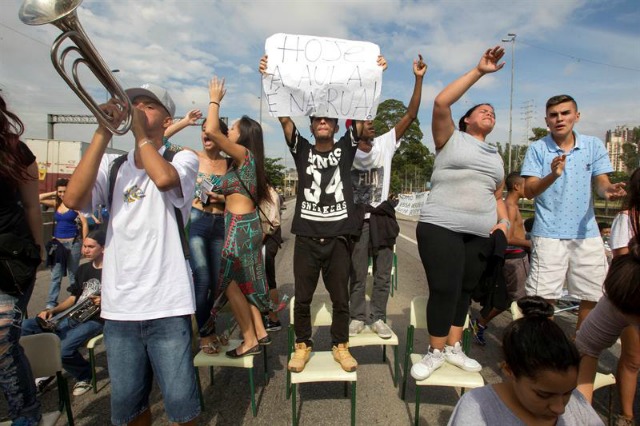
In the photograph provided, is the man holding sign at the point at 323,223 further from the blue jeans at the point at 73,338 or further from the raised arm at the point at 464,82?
the blue jeans at the point at 73,338

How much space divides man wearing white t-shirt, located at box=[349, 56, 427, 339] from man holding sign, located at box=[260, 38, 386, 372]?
593 millimetres

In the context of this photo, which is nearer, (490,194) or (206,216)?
(490,194)

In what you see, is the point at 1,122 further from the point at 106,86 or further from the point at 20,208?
the point at 106,86

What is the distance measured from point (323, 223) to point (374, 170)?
1.11 metres

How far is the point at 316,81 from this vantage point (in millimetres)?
3080

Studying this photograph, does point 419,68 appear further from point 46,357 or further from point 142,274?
point 46,357

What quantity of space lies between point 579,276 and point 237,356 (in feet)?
9.35

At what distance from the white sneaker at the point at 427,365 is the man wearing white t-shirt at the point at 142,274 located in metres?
1.49

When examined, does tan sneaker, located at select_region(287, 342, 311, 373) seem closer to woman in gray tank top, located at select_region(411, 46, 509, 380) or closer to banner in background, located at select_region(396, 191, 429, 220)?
woman in gray tank top, located at select_region(411, 46, 509, 380)

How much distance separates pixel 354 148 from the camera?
3195 millimetres

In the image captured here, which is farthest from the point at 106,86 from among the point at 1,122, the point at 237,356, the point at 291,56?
the point at 237,356

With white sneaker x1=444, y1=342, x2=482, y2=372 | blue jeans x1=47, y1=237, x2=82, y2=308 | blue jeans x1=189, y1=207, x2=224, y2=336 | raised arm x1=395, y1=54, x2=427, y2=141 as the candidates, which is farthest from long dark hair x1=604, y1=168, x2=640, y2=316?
blue jeans x1=47, y1=237, x2=82, y2=308

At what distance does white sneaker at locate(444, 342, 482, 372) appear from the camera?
2.84 meters

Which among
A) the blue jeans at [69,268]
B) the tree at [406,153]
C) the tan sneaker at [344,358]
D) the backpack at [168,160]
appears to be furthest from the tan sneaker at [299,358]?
the tree at [406,153]
